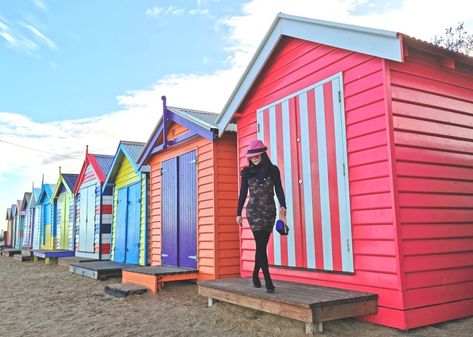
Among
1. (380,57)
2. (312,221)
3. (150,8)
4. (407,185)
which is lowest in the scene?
(312,221)

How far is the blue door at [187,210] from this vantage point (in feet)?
27.8

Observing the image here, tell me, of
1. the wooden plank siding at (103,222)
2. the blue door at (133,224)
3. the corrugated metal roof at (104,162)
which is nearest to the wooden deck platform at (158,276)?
the blue door at (133,224)

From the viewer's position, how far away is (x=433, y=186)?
466 cm

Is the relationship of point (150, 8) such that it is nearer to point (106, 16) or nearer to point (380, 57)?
point (106, 16)

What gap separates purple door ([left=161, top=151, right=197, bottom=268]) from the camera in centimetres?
854

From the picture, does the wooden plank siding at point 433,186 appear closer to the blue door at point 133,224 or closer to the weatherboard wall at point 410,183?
the weatherboard wall at point 410,183

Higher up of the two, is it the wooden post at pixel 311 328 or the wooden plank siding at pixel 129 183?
the wooden plank siding at pixel 129 183

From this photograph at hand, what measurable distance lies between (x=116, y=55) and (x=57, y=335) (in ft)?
30.5

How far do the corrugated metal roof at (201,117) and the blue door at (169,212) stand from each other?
43.0 inches

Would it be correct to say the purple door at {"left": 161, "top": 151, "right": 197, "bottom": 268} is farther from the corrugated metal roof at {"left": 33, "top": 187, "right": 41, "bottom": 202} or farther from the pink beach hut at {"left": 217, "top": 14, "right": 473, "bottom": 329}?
the corrugated metal roof at {"left": 33, "top": 187, "right": 41, "bottom": 202}

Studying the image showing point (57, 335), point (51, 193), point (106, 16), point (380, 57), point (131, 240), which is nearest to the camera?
point (380, 57)

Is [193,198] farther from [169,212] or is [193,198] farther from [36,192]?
[36,192]

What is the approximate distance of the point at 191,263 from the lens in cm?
841

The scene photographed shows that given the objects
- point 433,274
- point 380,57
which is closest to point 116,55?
point 380,57
